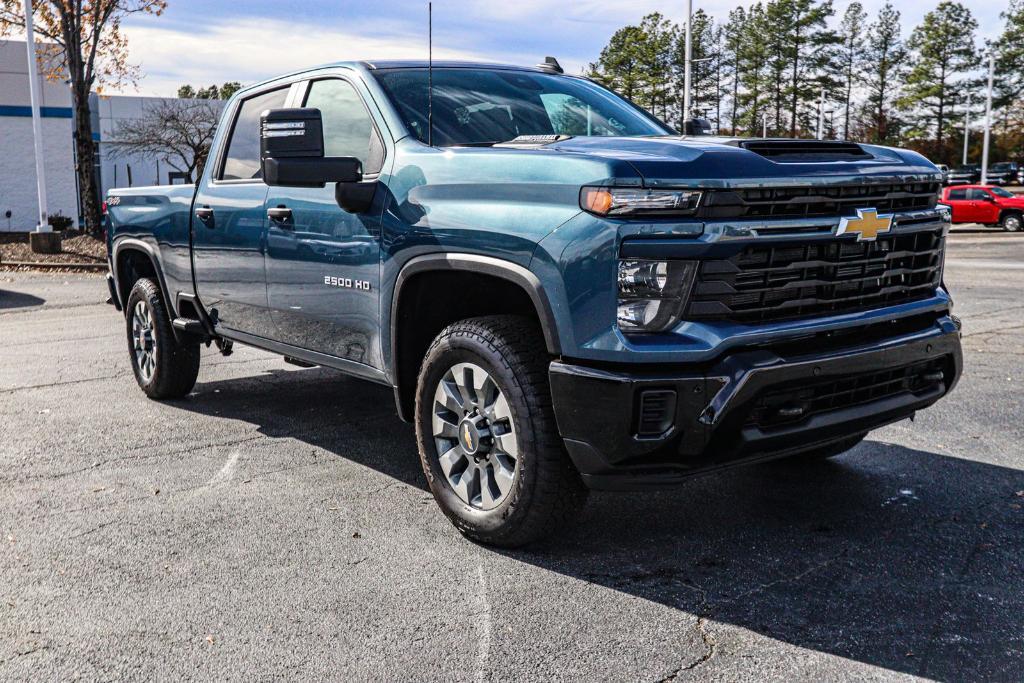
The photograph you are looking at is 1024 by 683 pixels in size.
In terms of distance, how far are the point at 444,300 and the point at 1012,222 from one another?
31.3 metres

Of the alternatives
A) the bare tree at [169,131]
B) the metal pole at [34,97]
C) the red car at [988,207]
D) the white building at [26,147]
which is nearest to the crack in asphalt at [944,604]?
the metal pole at [34,97]

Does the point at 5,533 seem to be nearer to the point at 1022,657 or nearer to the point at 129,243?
the point at 129,243

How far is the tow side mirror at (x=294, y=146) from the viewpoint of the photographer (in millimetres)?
4250

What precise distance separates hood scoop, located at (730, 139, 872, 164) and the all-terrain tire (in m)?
4.24

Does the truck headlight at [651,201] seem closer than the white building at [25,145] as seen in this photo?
Yes

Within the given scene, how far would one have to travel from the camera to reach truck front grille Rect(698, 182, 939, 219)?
338cm

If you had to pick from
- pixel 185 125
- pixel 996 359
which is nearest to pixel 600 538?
pixel 996 359

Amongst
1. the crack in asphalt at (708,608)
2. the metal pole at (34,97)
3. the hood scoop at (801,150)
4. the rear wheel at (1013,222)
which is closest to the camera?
the crack in asphalt at (708,608)

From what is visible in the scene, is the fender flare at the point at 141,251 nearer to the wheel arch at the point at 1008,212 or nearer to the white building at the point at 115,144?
the wheel arch at the point at 1008,212

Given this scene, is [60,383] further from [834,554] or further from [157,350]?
[834,554]

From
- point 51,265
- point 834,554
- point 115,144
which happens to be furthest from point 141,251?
point 115,144

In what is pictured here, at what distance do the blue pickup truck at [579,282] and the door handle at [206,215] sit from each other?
0.66 metres

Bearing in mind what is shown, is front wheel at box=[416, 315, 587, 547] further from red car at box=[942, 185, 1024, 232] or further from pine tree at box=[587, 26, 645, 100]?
pine tree at box=[587, 26, 645, 100]

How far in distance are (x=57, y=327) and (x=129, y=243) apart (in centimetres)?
456
